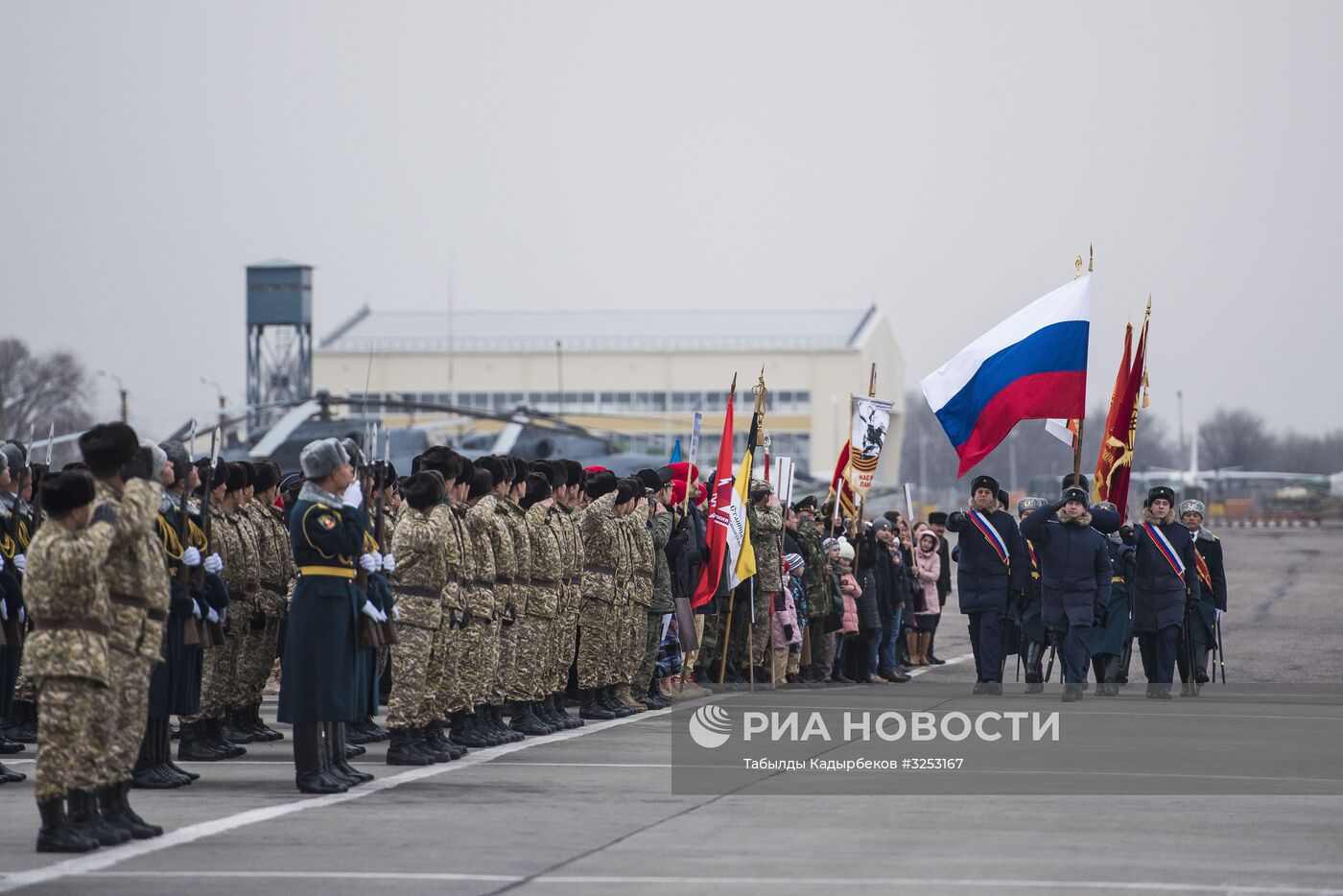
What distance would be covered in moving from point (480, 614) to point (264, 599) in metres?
1.51

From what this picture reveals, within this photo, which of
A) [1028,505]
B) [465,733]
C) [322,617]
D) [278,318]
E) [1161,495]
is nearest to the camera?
[322,617]

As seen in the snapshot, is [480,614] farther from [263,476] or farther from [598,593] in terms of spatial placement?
[598,593]

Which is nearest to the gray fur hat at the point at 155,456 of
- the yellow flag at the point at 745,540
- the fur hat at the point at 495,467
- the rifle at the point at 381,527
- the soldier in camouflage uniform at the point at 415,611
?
the rifle at the point at 381,527

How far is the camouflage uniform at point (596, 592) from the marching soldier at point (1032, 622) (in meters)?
4.23

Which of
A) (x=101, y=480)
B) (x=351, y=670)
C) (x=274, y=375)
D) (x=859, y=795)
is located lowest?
(x=859, y=795)

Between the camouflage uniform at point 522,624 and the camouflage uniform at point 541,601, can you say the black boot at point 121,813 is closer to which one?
the camouflage uniform at point 522,624

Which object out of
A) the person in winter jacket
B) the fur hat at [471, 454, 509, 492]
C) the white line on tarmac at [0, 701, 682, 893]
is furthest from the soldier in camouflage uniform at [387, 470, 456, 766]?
the person in winter jacket

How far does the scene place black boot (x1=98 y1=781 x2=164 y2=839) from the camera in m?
8.34

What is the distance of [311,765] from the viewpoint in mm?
9844

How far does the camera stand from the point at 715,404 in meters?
95.1

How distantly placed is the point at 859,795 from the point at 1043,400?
237 inches

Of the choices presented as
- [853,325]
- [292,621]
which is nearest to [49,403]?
[853,325]

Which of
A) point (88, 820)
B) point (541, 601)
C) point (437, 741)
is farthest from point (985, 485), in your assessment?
point (88, 820)

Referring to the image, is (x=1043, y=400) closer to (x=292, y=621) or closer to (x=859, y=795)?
(x=859, y=795)
